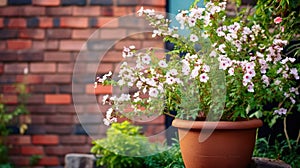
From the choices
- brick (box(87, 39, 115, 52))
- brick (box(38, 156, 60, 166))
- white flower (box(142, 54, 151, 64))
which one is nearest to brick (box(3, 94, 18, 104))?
brick (box(38, 156, 60, 166))

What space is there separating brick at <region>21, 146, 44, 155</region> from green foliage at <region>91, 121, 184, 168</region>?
0.65 m

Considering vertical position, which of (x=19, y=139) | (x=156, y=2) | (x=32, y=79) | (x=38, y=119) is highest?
(x=156, y=2)

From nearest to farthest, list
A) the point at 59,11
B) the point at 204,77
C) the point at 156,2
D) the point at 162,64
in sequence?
the point at 204,77
the point at 162,64
the point at 156,2
the point at 59,11

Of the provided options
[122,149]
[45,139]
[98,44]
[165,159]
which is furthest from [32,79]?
[165,159]

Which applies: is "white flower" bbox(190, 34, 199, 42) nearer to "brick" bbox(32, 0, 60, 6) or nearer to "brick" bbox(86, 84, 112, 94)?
"brick" bbox(86, 84, 112, 94)

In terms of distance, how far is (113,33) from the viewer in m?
3.58

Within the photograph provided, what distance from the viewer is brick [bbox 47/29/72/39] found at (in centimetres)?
365

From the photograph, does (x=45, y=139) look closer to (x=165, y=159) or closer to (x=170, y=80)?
(x=165, y=159)

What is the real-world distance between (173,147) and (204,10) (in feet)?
3.31

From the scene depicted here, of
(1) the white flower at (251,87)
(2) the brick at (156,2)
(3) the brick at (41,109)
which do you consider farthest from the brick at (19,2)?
(1) the white flower at (251,87)

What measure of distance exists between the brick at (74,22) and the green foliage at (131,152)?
825mm

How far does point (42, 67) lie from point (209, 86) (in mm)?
1638

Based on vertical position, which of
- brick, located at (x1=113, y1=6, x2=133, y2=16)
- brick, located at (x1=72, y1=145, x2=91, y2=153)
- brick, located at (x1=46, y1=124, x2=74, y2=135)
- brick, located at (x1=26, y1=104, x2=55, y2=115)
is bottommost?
brick, located at (x1=72, y1=145, x2=91, y2=153)

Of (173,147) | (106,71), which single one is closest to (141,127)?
(173,147)
